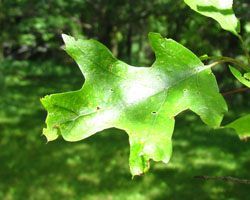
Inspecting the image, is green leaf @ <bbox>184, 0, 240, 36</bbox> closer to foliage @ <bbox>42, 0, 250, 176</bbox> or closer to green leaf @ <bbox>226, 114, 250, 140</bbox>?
foliage @ <bbox>42, 0, 250, 176</bbox>

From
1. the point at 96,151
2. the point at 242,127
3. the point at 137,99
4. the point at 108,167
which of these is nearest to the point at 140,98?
the point at 137,99

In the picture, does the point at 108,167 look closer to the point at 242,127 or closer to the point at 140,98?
the point at 140,98

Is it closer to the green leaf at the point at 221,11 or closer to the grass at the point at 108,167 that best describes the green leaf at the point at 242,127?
the green leaf at the point at 221,11

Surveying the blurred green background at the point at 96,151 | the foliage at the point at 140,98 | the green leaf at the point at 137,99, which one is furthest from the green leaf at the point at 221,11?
the blurred green background at the point at 96,151

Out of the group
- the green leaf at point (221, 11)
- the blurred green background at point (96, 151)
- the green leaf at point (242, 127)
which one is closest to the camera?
the green leaf at point (242, 127)

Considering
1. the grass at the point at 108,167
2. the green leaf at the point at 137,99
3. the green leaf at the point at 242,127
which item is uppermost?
the green leaf at the point at 242,127

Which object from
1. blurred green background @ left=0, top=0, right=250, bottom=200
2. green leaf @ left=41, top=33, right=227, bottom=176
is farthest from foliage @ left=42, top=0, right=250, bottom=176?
blurred green background @ left=0, top=0, right=250, bottom=200

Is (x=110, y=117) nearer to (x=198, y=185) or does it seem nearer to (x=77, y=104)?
(x=77, y=104)
